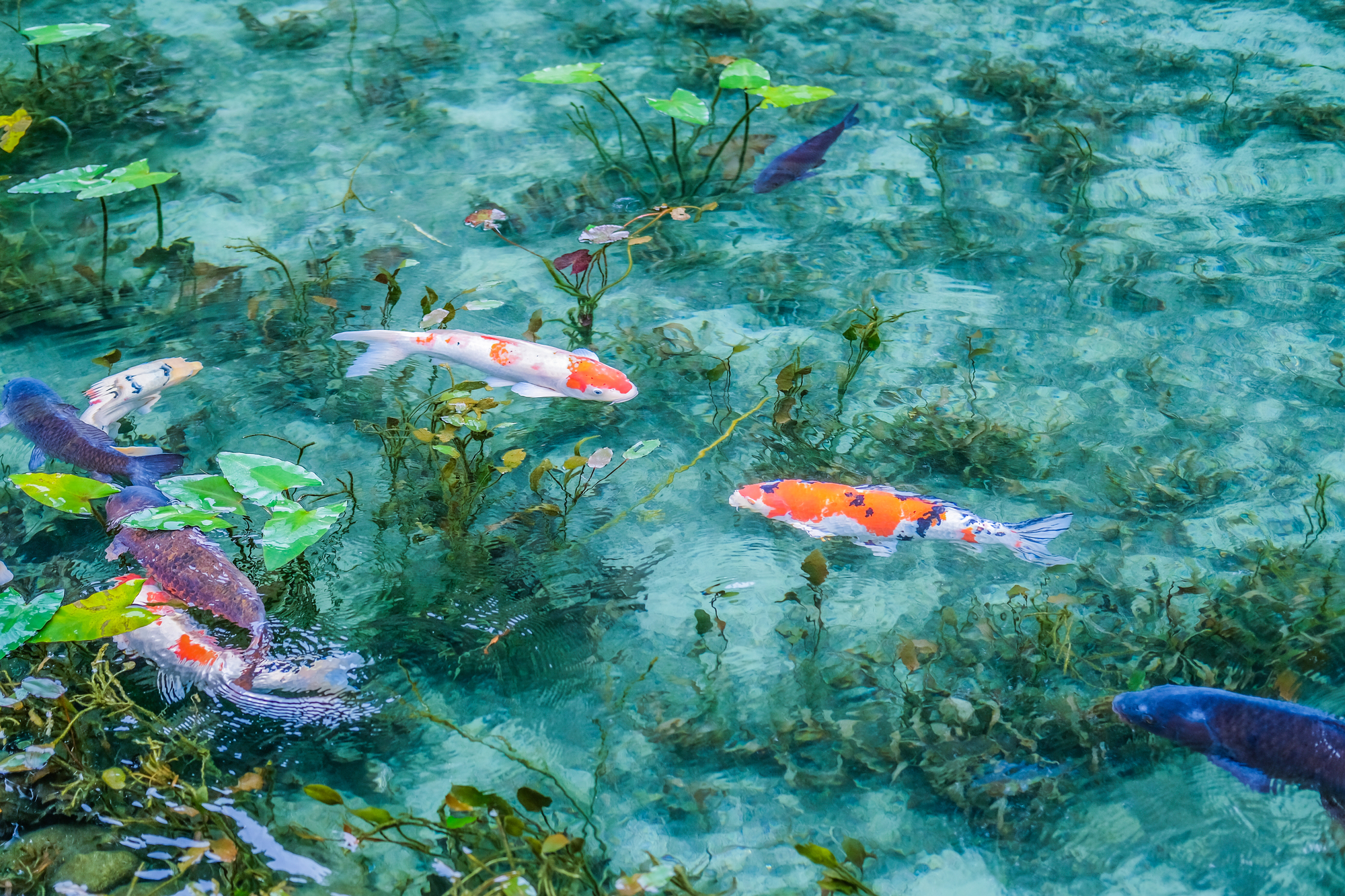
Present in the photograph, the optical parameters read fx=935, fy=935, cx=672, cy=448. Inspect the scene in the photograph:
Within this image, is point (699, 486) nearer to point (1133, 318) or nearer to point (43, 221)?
point (1133, 318)

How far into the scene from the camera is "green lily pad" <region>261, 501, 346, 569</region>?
119 inches

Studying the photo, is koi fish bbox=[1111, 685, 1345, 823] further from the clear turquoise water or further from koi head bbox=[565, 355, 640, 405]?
koi head bbox=[565, 355, 640, 405]

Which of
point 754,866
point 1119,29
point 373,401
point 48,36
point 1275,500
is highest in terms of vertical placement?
point 1119,29

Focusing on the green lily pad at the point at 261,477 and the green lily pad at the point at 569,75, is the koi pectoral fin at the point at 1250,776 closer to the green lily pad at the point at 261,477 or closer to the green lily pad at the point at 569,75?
the green lily pad at the point at 261,477

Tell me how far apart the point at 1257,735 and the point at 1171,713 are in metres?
0.23

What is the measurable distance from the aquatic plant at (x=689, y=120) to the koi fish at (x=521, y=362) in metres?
1.58

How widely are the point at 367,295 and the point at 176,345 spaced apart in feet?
3.28

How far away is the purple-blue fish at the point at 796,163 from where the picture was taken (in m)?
5.86

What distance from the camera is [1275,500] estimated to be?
3953 millimetres

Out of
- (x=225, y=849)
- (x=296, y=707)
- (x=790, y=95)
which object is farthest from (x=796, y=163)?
(x=225, y=849)

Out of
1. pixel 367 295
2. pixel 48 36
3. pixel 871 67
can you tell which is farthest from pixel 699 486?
pixel 48 36

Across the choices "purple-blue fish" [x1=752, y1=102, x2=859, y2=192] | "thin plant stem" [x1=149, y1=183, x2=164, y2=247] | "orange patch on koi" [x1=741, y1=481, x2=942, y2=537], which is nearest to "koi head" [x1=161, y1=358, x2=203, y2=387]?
"thin plant stem" [x1=149, y1=183, x2=164, y2=247]

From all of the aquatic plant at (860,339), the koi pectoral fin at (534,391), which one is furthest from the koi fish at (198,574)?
the aquatic plant at (860,339)

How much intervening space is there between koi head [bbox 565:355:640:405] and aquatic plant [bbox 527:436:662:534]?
0.21 meters
